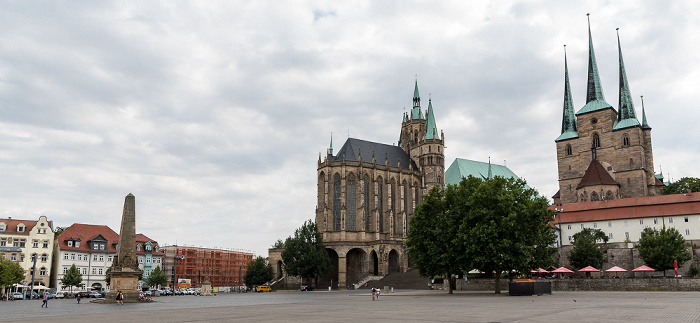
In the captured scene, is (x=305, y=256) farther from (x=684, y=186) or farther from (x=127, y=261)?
(x=684, y=186)

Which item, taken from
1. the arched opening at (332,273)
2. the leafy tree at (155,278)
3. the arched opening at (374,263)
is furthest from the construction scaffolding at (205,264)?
the arched opening at (374,263)

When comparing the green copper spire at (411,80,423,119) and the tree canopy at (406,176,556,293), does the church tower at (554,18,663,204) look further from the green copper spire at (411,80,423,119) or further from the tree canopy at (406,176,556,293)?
the tree canopy at (406,176,556,293)

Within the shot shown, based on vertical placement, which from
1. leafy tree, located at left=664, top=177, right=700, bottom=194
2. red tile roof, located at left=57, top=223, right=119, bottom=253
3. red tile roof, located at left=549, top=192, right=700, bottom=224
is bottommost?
red tile roof, located at left=57, top=223, right=119, bottom=253

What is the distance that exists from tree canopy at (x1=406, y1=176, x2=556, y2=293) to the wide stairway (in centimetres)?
2454

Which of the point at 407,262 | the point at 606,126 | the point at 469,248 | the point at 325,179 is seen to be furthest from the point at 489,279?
the point at 606,126

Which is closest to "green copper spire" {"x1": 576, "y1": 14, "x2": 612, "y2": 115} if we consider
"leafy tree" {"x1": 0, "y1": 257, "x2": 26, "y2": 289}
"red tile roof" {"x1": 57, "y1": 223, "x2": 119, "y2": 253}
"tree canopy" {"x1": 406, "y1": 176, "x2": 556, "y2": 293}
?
"tree canopy" {"x1": 406, "y1": 176, "x2": 556, "y2": 293}

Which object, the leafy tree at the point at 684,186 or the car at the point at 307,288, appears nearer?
the car at the point at 307,288

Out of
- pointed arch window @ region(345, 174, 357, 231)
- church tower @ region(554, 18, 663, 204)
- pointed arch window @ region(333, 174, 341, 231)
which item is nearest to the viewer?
pointed arch window @ region(333, 174, 341, 231)

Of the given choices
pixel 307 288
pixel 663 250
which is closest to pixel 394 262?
pixel 307 288

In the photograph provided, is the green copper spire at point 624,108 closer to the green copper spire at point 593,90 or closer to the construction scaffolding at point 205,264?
the green copper spire at point 593,90

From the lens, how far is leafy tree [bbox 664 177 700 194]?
94600 millimetres

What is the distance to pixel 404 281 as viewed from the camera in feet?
259

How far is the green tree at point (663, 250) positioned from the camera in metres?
56.9

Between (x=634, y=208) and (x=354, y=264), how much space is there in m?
42.8
